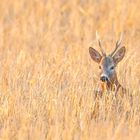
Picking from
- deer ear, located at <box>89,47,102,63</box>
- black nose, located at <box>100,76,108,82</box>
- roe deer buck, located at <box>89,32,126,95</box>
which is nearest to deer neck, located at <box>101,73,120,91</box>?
roe deer buck, located at <box>89,32,126,95</box>

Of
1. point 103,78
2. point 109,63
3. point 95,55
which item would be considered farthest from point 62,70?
point 103,78

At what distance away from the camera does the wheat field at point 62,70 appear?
6.59 meters

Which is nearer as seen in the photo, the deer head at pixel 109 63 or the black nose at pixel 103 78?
the black nose at pixel 103 78

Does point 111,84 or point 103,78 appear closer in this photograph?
point 103,78

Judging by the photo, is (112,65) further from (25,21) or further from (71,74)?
(25,21)

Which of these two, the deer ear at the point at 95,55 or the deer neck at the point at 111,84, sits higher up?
the deer ear at the point at 95,55

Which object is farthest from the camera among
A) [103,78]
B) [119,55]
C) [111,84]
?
[119,55]

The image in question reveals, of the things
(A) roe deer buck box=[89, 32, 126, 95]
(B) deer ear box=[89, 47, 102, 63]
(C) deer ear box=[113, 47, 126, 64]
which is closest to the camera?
(A) roe deer buck box=[89, 32, 126, 95]

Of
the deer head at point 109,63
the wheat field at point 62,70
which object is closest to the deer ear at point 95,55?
the deer head at point 109,63

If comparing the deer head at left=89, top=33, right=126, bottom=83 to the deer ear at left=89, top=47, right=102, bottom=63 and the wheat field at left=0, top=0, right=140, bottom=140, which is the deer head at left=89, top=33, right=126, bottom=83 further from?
the wheat field at left=0, top=0, right=140, bottom=140

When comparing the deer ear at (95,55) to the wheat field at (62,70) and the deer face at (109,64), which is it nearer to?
the deer face at (109,64)

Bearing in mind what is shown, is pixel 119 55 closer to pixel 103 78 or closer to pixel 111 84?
pixel 111 84

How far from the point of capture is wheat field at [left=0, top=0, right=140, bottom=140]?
659 cm

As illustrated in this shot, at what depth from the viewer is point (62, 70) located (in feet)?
27.4
